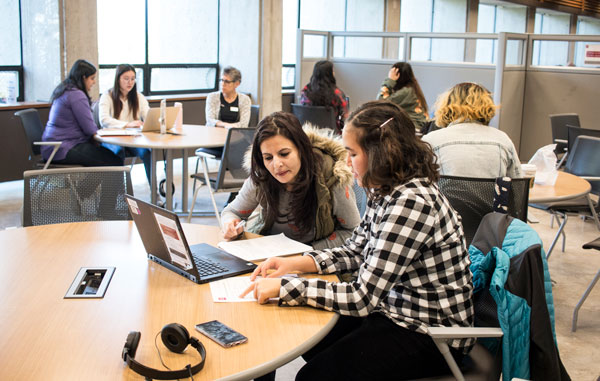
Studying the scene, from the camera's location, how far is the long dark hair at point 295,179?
2244mm

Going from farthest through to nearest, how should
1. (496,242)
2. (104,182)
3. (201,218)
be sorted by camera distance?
(201,218)
(104,182)
(496,242)

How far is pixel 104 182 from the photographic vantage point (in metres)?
2.64

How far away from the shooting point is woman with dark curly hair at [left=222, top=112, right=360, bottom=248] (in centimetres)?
224

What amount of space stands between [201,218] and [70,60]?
8.00 feet

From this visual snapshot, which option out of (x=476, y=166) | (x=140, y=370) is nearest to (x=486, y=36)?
(x=476, y=166)

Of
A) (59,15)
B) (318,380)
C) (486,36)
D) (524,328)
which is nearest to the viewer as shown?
(524,328)

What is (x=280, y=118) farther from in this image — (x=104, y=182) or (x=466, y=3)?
(x=466, y=3)

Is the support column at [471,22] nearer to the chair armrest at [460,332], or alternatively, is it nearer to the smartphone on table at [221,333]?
the chair armrest at [460,332]

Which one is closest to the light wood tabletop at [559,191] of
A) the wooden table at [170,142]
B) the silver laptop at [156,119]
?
the wooden table at [170,142]

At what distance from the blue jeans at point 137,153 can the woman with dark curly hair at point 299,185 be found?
2.76 meters

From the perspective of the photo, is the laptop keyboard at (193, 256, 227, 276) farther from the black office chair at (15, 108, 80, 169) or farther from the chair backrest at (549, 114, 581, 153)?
the chair backrest at (549, 114, 581, 153)

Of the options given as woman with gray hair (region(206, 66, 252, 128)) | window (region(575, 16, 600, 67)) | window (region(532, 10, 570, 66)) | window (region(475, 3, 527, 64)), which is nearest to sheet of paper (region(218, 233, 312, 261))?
woman with gray hair (region(206, 66, 252, 128))

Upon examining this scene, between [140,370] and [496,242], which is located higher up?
[496,242]

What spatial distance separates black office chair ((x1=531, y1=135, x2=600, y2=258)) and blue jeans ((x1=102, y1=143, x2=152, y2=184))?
9.81ft
